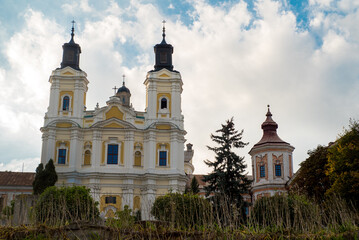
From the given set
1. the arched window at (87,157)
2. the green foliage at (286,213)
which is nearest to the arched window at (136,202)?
the arched window at (87,157)

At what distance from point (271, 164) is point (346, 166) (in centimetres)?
2025

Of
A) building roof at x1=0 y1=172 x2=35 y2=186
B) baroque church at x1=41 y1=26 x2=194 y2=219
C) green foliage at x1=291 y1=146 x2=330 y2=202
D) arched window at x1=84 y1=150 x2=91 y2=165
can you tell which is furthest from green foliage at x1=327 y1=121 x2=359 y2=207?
building roof at x1=0 y1=172 x2=35 y2=186

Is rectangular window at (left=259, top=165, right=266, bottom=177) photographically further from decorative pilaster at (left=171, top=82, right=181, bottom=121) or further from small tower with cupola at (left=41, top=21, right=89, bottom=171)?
small tower with cupola at (left=41, top=21, right=89, bottom=171)

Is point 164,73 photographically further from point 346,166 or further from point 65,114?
point 346,166

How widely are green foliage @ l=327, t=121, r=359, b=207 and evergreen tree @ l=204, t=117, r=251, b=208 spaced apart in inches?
239

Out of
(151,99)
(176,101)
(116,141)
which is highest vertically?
(151,99)

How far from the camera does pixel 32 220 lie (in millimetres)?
12484

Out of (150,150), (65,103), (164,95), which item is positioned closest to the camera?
(150,150)

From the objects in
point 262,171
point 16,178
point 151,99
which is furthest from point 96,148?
point 262,171

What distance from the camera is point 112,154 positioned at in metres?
39.9

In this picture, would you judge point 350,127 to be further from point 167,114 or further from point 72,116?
point 72,116

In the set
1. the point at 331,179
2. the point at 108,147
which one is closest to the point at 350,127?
the point at 331,179

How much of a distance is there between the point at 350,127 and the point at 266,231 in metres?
15.8

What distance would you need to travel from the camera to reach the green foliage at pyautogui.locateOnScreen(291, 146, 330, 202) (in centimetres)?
2822
